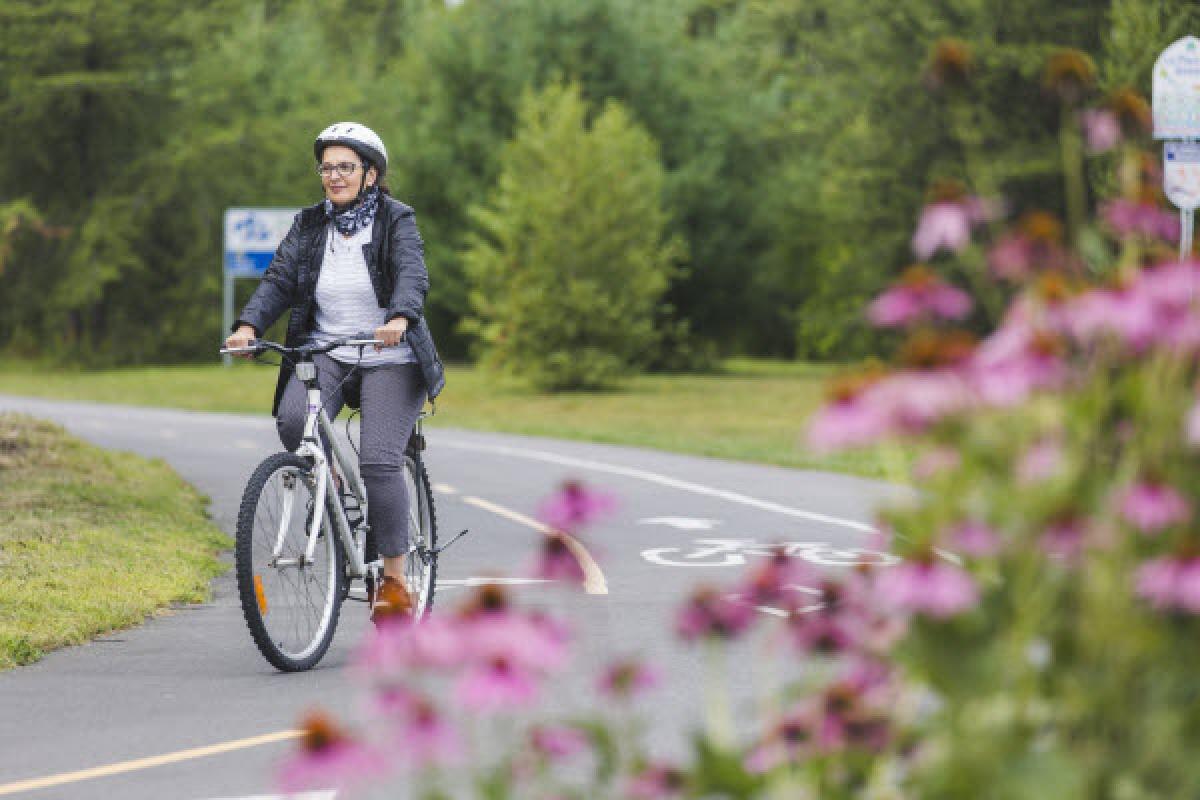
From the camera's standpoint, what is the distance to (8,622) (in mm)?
8344

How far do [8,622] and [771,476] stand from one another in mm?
9916

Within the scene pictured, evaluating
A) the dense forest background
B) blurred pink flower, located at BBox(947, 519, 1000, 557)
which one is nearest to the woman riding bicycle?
blurred pink flower, located at BBox(947, 519, 1000, 557)

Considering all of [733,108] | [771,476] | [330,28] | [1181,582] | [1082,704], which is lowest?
[771,476]

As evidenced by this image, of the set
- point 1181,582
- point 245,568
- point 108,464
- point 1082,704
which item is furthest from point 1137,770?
point 108,464

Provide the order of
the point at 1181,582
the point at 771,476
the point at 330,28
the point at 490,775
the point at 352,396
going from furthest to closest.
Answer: the point at 330,28 < the point at 771,476 < the point at 352,396 < the point at 490,775 < the point at 1181,582

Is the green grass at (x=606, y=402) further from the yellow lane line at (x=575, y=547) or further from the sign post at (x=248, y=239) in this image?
the yellow lane line at (x=575, y=547)

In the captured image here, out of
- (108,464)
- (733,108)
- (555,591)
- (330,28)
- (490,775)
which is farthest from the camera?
(330,28)

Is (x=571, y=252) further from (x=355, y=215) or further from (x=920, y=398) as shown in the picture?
(x=920, y=398)

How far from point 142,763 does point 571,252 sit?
104ft

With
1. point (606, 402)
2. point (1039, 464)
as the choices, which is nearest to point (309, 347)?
point (1039, 464)

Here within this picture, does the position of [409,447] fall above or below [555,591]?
above

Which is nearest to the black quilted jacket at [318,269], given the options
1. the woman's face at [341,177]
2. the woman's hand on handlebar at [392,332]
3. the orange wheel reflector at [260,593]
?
the woman's face at [341,177]

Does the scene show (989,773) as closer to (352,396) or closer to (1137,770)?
(1137,770)

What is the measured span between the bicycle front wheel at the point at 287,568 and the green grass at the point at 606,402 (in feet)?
34.7
